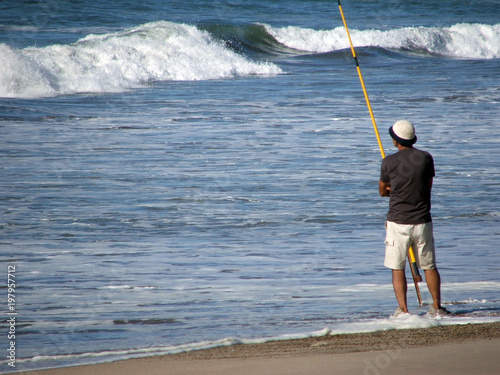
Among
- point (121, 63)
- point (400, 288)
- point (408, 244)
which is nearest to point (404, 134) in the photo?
point (408, 244)

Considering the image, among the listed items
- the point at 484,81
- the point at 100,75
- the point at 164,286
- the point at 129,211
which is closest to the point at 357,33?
the point at 484,81

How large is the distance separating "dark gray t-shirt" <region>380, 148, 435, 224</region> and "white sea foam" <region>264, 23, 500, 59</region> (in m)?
25.3

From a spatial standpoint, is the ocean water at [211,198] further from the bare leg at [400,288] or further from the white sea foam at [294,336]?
the bare leg at [400,288]

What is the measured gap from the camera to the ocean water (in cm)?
509

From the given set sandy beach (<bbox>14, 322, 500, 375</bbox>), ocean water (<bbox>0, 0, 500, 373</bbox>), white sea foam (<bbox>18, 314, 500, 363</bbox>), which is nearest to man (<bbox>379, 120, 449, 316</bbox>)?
white sea foam (<bbox>18, 314, 500, 363</bbox>)

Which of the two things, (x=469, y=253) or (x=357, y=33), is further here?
(x=357, y=33)

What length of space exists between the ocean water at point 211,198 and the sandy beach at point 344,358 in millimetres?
201

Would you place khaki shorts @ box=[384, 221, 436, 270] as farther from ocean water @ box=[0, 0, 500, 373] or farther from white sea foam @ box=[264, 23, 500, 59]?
white sea foam @ box=[264, 23, 500, 59]

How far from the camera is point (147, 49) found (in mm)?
23000

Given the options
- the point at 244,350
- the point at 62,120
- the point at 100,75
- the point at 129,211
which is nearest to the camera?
the point at 244,350

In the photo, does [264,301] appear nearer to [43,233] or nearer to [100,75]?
[43,233]

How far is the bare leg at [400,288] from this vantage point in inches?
196

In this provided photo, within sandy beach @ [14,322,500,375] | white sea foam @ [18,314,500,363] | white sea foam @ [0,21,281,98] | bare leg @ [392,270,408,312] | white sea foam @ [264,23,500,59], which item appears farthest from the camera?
white sea foam @ [264,23,500,59]

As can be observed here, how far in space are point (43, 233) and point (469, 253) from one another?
3.85 m
